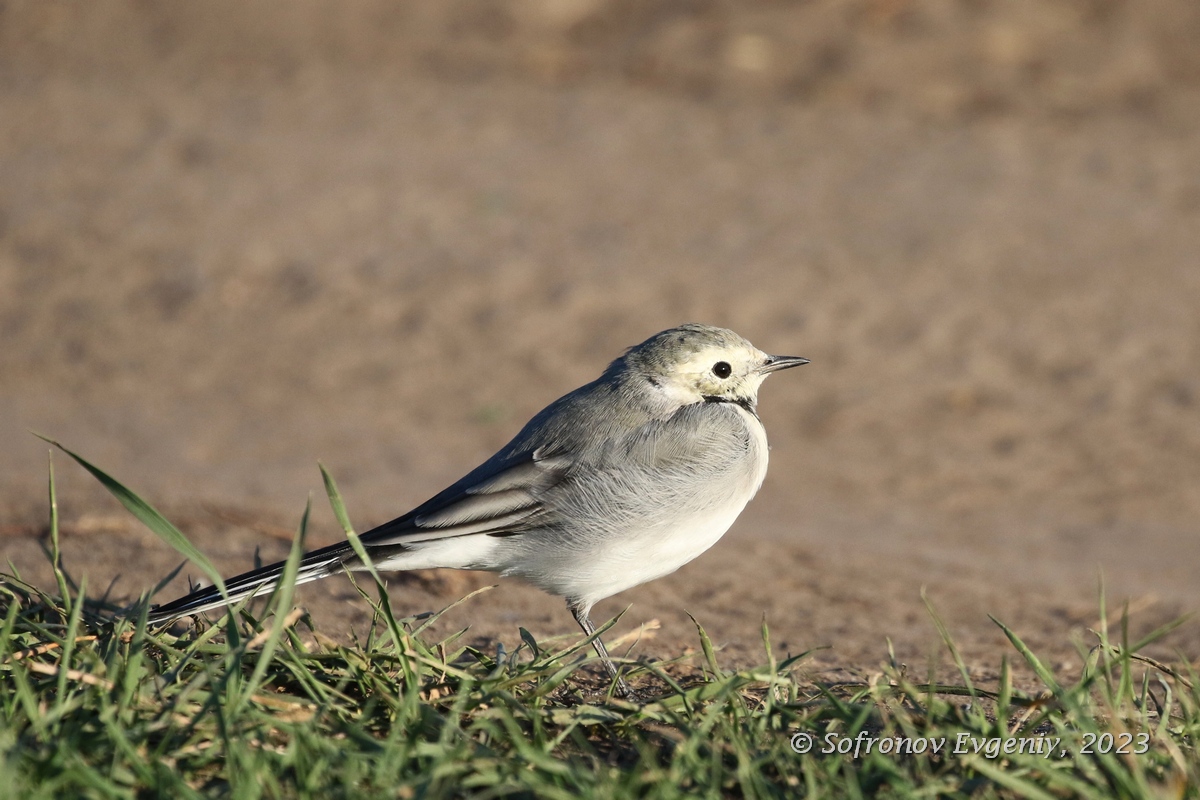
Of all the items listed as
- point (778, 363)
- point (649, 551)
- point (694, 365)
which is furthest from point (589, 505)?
point (778, 363)

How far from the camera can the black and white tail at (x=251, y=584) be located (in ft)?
14.9

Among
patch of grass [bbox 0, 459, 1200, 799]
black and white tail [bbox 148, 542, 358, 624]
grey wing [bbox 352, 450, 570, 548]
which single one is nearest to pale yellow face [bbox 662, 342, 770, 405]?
grey wing [bbox 352, 450, 570, 548]

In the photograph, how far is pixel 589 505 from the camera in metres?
5.28

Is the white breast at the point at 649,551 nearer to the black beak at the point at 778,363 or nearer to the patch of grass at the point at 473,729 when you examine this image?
the patch of grass at the point at 473,729

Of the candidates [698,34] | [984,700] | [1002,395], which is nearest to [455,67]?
[698,34]

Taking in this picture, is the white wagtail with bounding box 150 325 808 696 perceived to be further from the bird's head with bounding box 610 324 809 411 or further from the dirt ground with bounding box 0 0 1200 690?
the dirt ground with bounding box 0 0 1200 690

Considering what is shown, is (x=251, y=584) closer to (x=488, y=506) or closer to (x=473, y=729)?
(x=488, y=506)

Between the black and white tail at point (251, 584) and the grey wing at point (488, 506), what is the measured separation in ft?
0.79

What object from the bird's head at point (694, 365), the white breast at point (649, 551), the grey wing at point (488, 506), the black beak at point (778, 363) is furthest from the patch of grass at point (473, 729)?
the black beak at point (778, 363)

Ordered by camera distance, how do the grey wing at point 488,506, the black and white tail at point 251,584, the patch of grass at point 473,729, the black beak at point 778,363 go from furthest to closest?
the black beak at point 778,363
the grey wing at point 488,506
the black and white tail at point 251,584
the patch of grass at point 473,729

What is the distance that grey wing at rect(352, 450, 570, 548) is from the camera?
16.7ft

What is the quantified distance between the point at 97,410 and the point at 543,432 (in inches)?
270

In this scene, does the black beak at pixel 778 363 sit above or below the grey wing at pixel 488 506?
above

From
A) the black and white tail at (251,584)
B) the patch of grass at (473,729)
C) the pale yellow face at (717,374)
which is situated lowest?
the patch of grass at (473,729)
